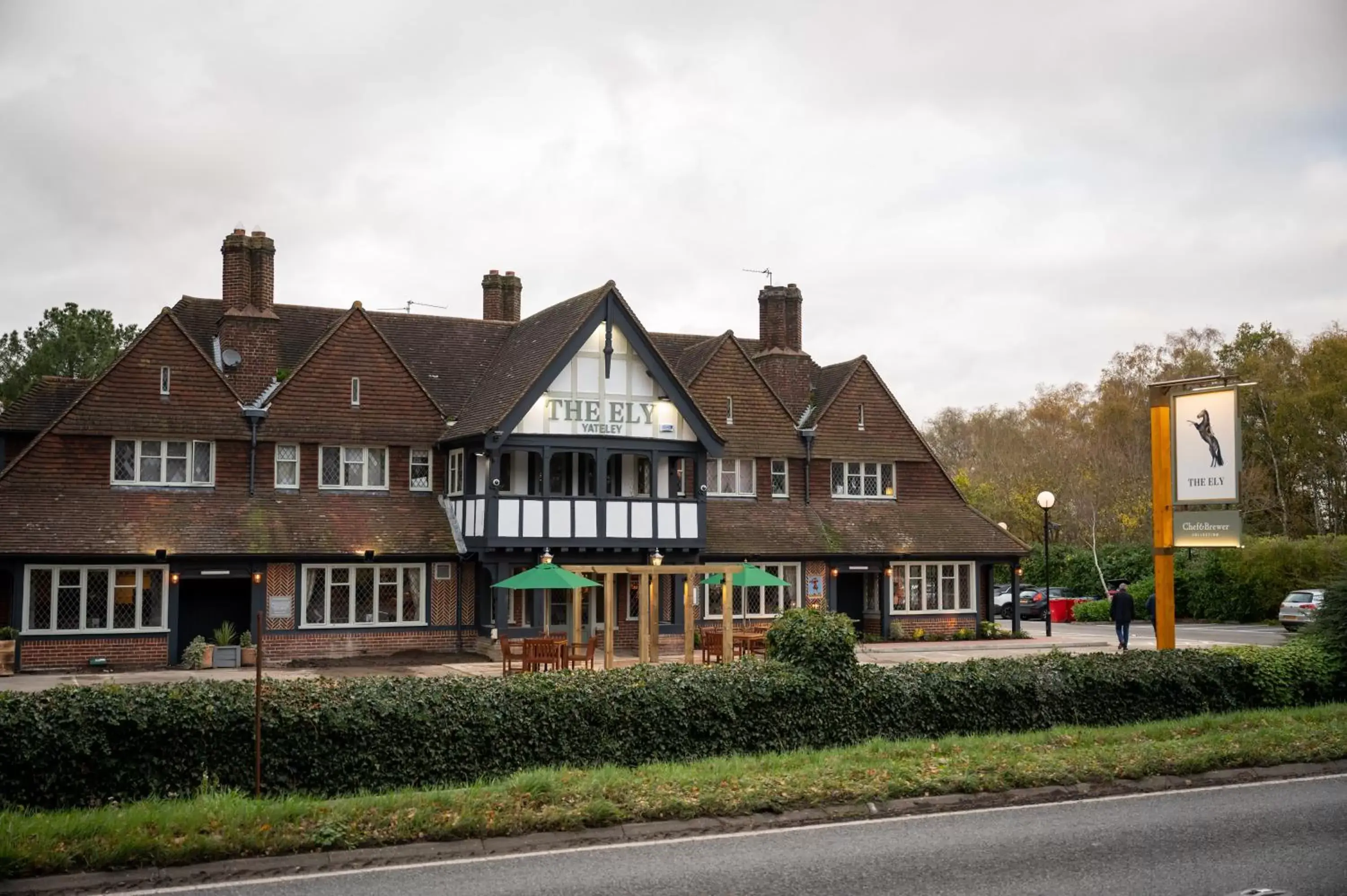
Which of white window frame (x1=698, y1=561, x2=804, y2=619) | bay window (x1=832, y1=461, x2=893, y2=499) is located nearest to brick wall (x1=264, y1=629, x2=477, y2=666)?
white window frame (x1=698, y1=561, x2=804, y2=619)

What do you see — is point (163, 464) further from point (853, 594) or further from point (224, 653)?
point (853, 594)

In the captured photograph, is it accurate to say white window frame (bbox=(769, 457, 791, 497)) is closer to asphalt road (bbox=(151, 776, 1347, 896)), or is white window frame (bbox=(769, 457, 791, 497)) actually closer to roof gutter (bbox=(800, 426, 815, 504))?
roof gutter (bbox=(800, 426, 815, 504))

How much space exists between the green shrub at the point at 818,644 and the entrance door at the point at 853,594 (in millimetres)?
22395

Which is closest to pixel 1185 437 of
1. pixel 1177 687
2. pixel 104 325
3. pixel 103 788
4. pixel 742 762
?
pixel 1177 687

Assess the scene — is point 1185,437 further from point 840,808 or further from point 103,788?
point 103,788

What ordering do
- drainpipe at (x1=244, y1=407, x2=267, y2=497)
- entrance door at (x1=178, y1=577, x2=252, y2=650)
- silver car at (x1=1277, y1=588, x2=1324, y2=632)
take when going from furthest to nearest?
1. silver car at (x1=1277, y1=588, x2=1324, y2=632)
2. drainpipe at (x1=244, y1=407, x2=267, y2=497)
3. entrance door at (x1=178, y1=577, x2=252, y2=650)

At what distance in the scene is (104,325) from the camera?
61531 mm

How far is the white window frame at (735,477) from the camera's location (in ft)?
123

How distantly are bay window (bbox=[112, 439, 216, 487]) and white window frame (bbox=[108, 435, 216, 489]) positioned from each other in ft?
0.03

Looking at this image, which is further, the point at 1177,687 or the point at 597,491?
the point at 597,491

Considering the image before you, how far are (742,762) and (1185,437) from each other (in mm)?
10873

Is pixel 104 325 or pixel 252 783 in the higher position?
pixel 104 325

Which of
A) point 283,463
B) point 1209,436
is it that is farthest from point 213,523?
point 1209,436

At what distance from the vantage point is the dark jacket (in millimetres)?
32281
